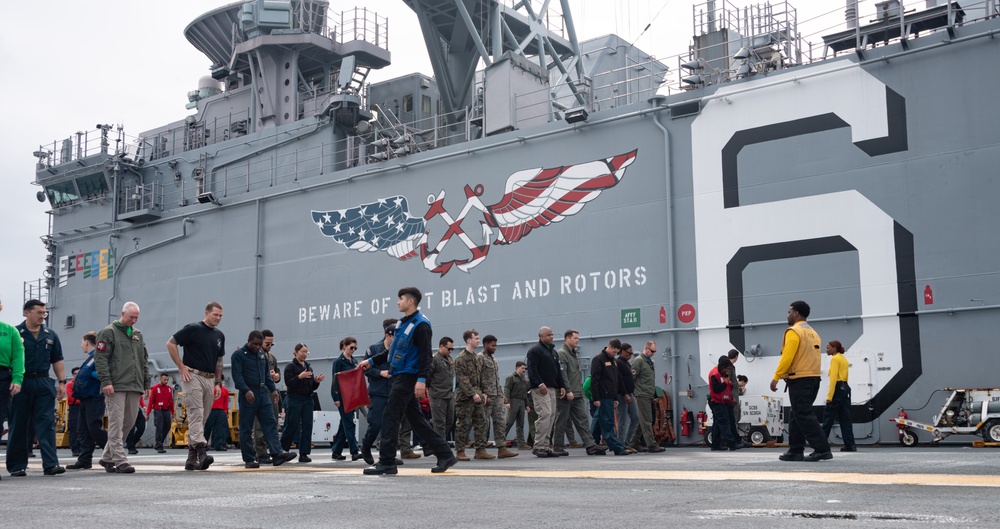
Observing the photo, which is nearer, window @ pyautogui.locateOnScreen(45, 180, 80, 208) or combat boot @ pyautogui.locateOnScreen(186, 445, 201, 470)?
combat boot @ pyautogui.locateOnScreen(186, 445, 201, 470)

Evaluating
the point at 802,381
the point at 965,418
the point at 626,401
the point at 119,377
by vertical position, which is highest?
the point at 119,377

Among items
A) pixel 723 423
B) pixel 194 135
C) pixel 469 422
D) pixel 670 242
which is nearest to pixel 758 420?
pixel 723 423

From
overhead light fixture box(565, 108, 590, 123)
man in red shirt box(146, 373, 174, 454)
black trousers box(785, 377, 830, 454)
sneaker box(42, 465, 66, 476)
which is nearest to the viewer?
black trousers box(785, 377, 830, 454)

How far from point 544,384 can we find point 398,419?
4.28 meters

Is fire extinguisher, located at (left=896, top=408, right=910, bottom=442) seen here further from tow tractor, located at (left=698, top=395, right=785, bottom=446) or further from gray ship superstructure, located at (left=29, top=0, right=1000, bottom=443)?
tow tractor, located at (left=698, top=395, right=785, bottom=446)

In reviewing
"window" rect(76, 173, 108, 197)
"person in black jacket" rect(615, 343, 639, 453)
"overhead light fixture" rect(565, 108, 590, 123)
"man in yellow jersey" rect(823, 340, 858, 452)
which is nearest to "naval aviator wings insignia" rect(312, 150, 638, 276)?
"overhead light fixture" rect(565, 108, 590, 123)

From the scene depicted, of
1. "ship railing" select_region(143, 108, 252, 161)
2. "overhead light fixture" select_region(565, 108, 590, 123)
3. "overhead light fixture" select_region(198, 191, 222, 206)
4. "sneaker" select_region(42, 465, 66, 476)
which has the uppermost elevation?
"ship railing" select_region(143, 108, 252, 161)

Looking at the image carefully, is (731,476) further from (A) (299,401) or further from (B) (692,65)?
(B) (692,65)

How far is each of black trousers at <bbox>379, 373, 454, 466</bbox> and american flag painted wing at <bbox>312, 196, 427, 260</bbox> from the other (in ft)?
35.2

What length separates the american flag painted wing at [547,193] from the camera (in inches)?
660

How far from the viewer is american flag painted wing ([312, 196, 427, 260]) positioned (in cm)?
1917

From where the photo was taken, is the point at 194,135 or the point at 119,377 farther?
the point at 194,135

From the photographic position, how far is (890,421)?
13312mm

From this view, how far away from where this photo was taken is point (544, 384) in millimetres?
12352
